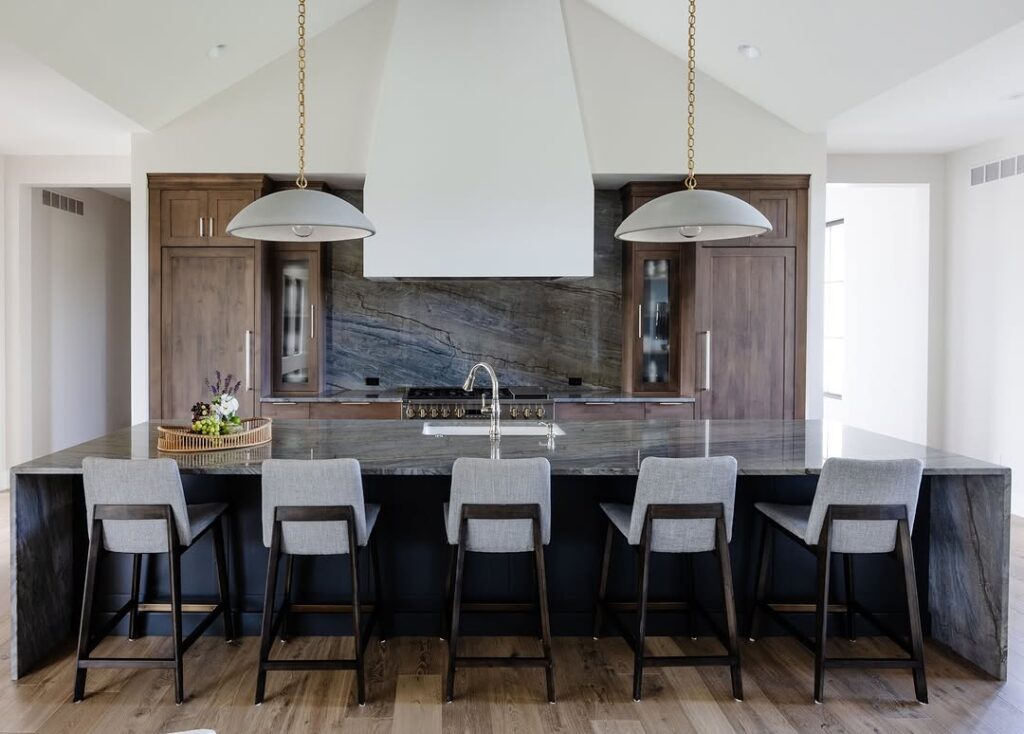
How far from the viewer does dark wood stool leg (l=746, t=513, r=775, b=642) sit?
10.3 feet

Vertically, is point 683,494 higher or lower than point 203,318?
lower

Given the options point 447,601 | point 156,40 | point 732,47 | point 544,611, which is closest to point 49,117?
point 156,40

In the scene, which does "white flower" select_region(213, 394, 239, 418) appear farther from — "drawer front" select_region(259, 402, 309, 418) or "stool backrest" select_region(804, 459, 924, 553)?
"stool backrest" select_region(804, 459, 924, 553)

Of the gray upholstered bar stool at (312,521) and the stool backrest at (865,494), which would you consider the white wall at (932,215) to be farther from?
the gray upholstered bar stool at (312,521)

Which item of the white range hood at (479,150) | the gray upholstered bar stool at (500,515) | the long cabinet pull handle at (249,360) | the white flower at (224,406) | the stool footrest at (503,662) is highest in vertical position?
the white range hood at (479,150)

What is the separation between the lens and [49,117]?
185 inches

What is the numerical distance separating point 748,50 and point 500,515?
336cm

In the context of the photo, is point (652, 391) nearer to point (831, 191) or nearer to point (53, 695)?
point (831, 191)

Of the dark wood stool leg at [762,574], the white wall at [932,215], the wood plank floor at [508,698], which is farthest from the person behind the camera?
the white wall at [932,215]

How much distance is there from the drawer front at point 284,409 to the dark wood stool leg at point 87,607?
8.29ft

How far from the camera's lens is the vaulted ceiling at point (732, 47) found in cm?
358

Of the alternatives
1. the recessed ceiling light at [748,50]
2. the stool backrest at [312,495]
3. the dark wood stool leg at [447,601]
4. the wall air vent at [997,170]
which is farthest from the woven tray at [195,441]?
the wall air vent at [997,170]

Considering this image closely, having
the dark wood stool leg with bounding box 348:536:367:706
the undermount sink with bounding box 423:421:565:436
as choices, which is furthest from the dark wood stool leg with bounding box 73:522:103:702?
the undermount sink with bounding box 423:421:565:436

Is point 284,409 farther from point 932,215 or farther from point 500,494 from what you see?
point 932,215
